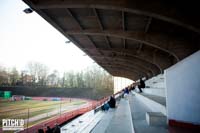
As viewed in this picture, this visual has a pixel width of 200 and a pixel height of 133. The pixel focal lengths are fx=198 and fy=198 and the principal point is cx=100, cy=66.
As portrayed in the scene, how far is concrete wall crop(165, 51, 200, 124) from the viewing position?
417 centimetres

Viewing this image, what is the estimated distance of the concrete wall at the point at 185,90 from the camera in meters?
4.17

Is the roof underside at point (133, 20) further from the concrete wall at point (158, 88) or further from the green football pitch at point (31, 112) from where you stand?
the green football pitch at point (31, 112)

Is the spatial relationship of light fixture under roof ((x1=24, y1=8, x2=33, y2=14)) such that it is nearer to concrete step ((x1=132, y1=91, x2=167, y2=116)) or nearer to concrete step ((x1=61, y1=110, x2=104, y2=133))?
concrete step ((x1=61, y1=110, x2=104, y2=133))

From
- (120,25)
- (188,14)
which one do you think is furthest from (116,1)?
(120,25)

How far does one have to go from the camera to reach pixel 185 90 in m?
4.52

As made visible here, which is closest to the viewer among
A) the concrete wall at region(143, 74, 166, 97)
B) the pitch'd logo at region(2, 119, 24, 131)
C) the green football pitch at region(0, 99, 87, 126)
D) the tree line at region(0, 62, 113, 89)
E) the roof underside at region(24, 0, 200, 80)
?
the pitch'd logo at region(2, 119, 24, 131)

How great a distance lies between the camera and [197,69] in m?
4.11

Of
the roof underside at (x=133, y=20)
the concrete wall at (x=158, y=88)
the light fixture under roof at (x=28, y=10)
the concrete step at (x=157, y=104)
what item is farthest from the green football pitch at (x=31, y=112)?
the concrete step at (x=157, y=104)

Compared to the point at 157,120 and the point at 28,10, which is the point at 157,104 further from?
the point at 28,10

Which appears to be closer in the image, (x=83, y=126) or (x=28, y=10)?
(x=28, y=10)

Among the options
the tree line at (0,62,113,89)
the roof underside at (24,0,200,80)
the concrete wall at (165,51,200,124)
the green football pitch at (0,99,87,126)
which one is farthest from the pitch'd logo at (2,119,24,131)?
the tree line at (0,62,113,89)

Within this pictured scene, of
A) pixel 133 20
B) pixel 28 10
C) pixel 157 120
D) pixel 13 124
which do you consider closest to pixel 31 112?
pixel 28 10

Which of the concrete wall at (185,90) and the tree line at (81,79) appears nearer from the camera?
the concrete wall at (185,90)

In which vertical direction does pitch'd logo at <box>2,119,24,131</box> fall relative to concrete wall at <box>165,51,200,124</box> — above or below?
below
